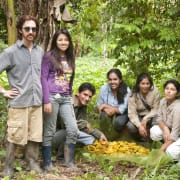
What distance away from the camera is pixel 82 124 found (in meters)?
5.13

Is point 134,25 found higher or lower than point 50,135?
higher

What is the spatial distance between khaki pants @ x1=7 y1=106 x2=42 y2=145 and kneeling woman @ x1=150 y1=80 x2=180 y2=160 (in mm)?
1504

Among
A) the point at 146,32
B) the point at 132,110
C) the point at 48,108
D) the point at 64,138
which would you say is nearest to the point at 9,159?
the point at 48,108

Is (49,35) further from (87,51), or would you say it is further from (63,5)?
(87,51)

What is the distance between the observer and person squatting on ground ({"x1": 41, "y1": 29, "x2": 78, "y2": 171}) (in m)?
4.47

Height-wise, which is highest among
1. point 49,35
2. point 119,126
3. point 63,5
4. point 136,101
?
point 63,5

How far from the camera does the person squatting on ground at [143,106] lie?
5.36m

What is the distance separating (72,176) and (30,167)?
0.48 m

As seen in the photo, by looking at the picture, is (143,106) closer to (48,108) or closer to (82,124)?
(82,124)

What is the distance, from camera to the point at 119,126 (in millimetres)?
5527

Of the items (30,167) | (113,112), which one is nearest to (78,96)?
(113,112)

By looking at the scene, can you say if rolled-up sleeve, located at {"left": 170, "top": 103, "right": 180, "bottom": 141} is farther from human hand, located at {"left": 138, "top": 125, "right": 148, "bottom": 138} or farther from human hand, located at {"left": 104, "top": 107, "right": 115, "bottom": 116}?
human hand, located at {"left": 104, "top": 107, "right": 115, "bottom": 116}

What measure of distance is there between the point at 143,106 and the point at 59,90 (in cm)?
144

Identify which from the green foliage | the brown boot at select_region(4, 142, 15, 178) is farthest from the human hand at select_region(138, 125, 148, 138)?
the brown boot at select_region(4, 142, 15, 178)
